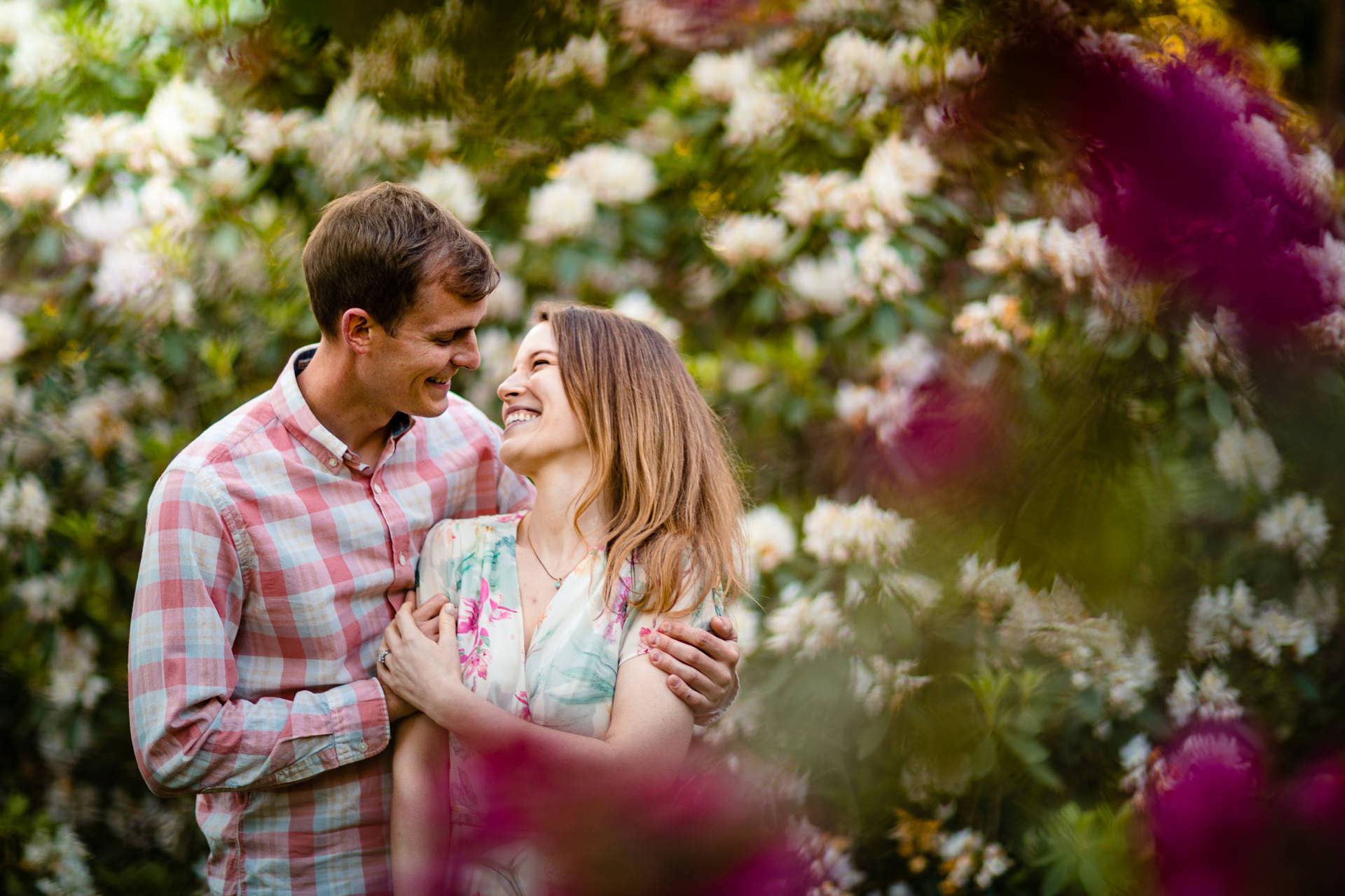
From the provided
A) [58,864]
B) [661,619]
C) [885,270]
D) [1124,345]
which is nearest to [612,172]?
[885,270]

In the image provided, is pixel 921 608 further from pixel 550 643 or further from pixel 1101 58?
pixel 550 643

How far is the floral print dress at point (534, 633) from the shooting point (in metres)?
1.68

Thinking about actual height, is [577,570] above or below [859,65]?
below

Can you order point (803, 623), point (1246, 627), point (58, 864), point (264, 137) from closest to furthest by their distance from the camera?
1. point (1246, 627)
2. point (803, 623)
3. point (264, 137)
4. point (58, 864)

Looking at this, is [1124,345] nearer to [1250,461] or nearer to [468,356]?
[1250,461]

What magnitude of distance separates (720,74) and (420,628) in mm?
1399

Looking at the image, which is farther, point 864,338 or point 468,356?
point 864,338

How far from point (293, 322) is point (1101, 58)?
248 centimetres

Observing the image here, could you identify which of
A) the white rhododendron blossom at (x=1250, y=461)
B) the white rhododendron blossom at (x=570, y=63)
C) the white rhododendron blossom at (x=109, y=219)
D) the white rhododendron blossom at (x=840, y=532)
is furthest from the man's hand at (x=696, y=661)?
the white rhododendron blossom at (x=109, y=219)

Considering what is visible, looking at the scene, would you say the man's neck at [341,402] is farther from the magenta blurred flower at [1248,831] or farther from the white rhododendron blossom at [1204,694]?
the magenta blurred flower at [1248,831]

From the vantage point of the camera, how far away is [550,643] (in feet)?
5.70

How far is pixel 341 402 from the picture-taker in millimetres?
1837

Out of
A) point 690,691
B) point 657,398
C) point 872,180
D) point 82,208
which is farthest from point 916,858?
point 82,208

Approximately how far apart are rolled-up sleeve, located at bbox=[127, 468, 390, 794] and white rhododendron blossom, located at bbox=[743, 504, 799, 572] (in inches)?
39.9
